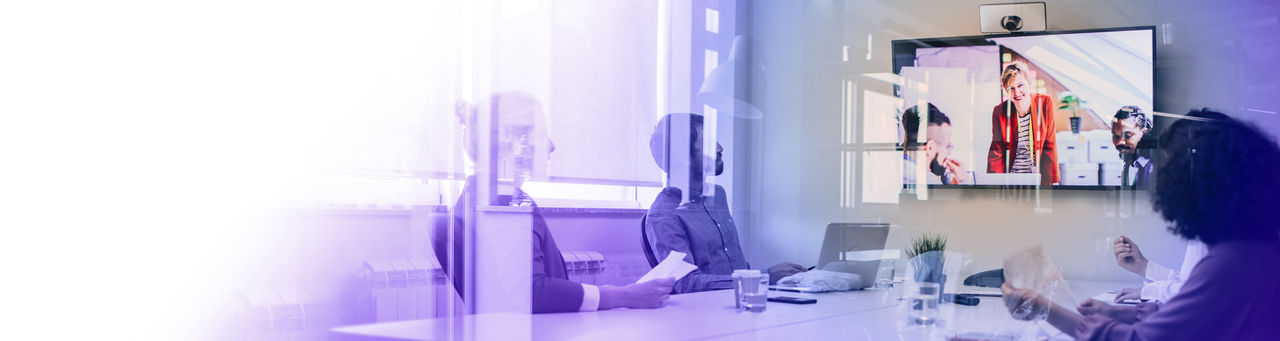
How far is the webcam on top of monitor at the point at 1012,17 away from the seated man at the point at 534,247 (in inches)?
36.1

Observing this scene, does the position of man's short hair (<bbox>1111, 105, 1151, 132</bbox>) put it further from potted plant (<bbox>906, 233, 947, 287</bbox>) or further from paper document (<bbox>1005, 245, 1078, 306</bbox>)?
potted plant (<bbox>906, 233, 947, 287</bbox>)

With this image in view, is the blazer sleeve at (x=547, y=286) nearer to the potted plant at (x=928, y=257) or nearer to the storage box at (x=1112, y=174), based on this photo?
the potted plant at (x=928, y=257)

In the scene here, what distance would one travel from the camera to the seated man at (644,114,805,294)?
1937 millimetres

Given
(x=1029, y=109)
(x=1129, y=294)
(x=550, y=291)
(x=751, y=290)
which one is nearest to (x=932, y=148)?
(x=1029, y=109)

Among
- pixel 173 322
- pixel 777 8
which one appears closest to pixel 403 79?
pixel 173 322

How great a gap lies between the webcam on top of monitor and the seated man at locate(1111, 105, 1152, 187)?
22 cm

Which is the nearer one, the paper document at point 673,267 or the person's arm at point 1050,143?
the person's arm at point 1050,143

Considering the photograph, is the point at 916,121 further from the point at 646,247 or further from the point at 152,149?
the point at 152,149

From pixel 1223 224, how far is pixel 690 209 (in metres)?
1.05

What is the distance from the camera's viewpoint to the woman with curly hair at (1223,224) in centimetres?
129

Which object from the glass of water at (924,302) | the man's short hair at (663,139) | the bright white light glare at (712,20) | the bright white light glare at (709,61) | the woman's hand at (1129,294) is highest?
the bright white light glare at (712,20)

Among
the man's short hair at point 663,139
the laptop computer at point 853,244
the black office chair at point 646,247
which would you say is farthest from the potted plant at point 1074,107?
the black office chair at point 646,247

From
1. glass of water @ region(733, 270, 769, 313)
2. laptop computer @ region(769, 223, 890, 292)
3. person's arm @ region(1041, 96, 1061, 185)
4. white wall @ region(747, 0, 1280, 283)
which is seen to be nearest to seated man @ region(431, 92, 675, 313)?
glass of water @ region(733, 270, 769, 313)

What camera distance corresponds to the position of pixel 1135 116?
138 cm
